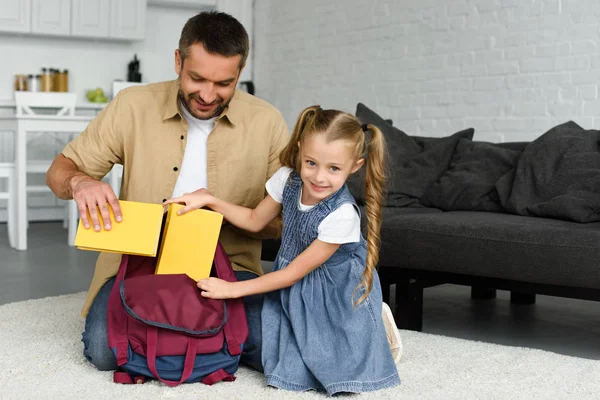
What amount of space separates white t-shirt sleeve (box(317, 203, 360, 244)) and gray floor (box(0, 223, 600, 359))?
109cm

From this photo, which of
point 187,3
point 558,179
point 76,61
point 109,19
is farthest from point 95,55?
point 558,179

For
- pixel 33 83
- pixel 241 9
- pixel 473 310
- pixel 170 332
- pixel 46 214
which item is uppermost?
pixel 241 9

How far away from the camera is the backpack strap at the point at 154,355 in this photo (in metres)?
2.00

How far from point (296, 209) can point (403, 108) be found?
3.71 m

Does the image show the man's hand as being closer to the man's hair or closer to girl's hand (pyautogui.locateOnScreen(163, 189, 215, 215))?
girl's hand (pyautogui.locateOnScreen(163, 189, 215, 215))

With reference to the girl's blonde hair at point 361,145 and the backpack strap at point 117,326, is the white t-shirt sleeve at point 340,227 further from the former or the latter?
the backpack strap at point 117,326

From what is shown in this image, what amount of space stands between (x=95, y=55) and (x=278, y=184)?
5.14 meters

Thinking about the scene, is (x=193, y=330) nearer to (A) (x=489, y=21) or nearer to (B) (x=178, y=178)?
(B) (x=178, y=178)

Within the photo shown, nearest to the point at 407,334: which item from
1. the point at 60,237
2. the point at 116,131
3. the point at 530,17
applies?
the point at 116,131

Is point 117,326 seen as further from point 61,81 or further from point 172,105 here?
point 61,81

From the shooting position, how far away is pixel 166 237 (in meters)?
2.12

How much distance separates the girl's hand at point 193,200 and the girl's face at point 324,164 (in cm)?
27

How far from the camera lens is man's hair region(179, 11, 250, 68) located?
2.13 metres

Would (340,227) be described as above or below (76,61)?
below
